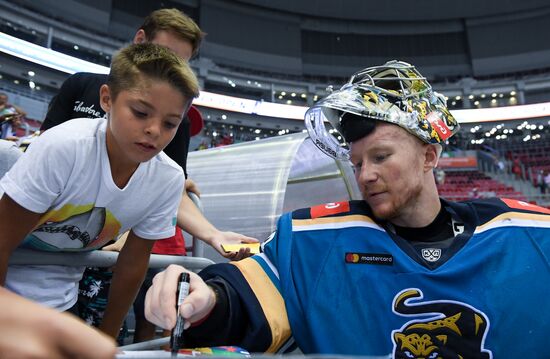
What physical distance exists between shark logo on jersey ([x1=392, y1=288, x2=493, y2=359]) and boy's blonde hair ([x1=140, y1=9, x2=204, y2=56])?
1.36m

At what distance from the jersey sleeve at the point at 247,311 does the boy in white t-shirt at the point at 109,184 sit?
419mm

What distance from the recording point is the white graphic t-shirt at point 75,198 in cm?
113

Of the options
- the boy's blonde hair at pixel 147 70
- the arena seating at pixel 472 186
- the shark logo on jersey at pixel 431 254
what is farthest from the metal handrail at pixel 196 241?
the arena seating at pixel 472 186

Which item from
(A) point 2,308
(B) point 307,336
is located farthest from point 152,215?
(A) point 2,308

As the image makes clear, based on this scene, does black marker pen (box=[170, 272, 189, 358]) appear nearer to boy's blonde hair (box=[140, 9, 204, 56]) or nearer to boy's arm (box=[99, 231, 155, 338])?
boy's arm (box=[99, 231, 155, 338])

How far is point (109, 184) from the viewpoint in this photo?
1.25 m

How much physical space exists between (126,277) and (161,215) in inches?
8.9

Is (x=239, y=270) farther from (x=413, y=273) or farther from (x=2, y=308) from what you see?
(x=2, y=308)

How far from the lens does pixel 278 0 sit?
67.5 ft

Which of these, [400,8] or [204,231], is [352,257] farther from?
[400,8]

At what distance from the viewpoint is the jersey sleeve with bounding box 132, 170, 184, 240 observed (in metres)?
1.39

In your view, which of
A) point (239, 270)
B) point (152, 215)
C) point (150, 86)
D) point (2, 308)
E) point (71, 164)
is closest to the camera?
point (2, 308)

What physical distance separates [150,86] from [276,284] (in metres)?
0.68

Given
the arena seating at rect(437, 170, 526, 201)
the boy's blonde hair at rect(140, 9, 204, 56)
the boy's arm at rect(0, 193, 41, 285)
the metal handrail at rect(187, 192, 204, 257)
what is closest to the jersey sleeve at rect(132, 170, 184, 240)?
the boy's arm at rect(0, 193, 41, 285)
